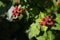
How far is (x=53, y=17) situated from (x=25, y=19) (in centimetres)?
30

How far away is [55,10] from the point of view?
2.15 m

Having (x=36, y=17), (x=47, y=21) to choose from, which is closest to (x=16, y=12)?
(x=36, y=17)

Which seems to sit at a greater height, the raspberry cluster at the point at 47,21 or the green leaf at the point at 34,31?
the raspberry cluster at the point at 47,21

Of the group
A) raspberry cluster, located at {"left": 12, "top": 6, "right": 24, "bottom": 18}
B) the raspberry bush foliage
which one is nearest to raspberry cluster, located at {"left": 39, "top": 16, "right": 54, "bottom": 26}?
the raspberry bush foliage

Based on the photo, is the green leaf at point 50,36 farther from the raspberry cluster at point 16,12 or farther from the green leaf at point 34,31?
the raspberry cluster at point 16,12

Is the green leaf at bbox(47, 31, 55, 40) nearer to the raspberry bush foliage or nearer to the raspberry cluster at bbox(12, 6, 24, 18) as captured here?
the raspberry bush foliage

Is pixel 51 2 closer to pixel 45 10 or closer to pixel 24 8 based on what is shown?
pixel 45 10

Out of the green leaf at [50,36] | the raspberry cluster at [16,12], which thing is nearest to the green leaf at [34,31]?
A: the green leaf at [50,36]

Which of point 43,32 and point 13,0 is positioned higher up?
point 13,0

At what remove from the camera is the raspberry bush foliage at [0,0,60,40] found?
1.99m

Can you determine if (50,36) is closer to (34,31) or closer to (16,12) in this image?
(34,31)

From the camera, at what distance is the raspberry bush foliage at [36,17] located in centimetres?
199

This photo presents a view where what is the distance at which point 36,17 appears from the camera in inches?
83.8

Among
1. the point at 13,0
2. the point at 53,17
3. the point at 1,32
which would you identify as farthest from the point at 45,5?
the point at 1,32
